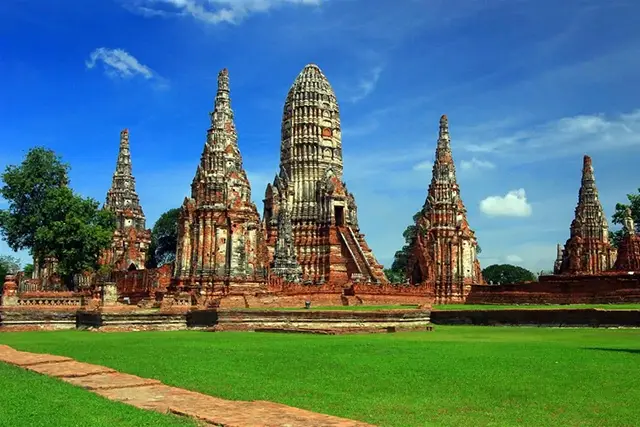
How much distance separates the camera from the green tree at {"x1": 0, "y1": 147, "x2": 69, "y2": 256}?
4538 cm

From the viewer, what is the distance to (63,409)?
6.97 metres

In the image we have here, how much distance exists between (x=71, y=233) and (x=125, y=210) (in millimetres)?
23411

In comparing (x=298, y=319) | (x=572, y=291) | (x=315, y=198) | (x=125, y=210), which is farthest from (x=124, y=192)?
(x=298, y=319)

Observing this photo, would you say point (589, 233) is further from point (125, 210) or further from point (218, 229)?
point (125, 210)

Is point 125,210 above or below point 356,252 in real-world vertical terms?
above

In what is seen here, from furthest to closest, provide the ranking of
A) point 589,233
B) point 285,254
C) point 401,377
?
point 589,233 → point 285,254 → point 401,377

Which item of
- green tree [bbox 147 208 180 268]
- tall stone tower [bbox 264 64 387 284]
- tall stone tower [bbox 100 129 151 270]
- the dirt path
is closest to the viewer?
the dirt path

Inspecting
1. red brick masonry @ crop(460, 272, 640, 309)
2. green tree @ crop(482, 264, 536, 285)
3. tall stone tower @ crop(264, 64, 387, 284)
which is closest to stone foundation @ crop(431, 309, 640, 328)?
red brick masonry @ crop(460, 272, 640, 309)

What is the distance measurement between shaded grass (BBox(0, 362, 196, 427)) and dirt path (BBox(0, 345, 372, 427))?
208 millimetres

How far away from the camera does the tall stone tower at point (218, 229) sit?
38.9 meters

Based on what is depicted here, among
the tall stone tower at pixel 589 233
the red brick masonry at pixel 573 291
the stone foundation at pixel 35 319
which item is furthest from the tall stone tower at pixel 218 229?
the tall stone tower at pixel 589 233

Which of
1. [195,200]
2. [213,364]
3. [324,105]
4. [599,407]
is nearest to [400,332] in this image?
[213,364]

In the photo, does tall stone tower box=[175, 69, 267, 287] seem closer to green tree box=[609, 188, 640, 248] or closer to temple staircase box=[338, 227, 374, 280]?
temple staircase box=[338, 227, 374, 280]

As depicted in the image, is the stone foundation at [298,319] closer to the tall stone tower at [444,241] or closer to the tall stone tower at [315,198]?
the tall stone tower at [444,241]
